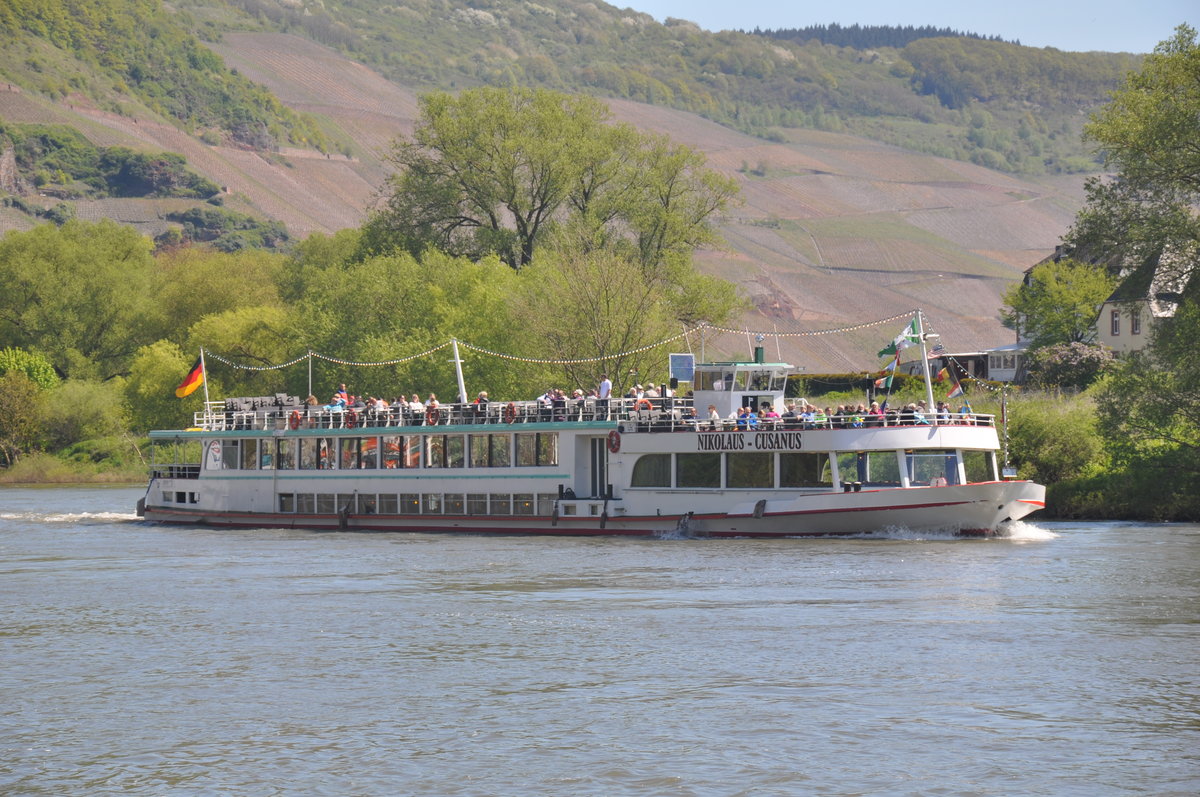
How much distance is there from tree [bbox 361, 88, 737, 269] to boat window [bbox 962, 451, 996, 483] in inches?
1501

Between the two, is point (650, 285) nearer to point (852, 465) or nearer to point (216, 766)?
point (852, 465)

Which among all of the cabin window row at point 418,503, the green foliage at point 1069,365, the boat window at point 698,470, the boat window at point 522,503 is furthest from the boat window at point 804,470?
the green foliage at point 1069,365

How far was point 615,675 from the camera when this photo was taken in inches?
980

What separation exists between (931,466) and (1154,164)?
1350 centimetres

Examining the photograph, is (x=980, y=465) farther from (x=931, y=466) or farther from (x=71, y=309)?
(x=71, y=309)

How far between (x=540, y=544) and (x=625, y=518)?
10.0ft

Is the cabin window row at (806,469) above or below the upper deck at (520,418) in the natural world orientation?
below

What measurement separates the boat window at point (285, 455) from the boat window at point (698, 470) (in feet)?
53.2

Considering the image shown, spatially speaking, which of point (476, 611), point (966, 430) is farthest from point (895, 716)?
point (966, 430)

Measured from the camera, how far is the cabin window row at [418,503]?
51156 millimetres

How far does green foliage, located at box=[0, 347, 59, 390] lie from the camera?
9981 centimetres

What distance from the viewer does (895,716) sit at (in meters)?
21.8

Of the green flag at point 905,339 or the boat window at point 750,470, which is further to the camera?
the boat window at point 750,470

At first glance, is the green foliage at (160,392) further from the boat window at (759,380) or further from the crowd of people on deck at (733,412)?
the boat window at (759,380)
